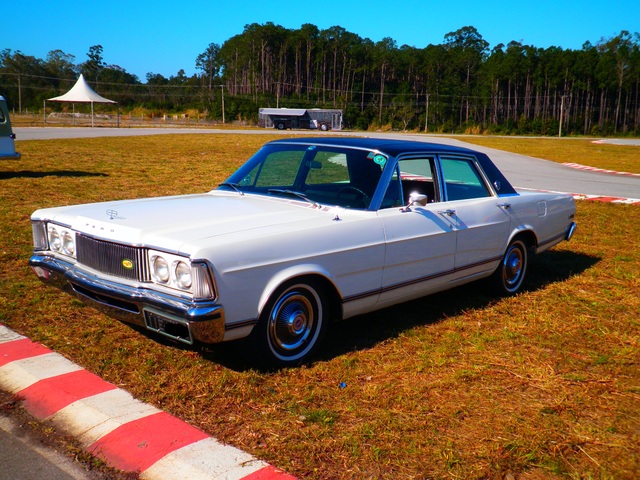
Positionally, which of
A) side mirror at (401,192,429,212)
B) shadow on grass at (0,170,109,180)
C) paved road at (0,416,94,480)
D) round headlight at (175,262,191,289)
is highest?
side mirror at (401,192,429,212)

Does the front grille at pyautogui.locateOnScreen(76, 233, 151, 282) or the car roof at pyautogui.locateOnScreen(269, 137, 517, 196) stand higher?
the car roof at pyautogui.locateOnScreen(269, 137, 517, 196)

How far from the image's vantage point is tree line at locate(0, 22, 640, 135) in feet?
275

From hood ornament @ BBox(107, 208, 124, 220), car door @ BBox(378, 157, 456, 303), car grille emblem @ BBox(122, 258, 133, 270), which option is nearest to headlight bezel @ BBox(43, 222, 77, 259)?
hood ornament @ BBox(107, 208, 124, 220)

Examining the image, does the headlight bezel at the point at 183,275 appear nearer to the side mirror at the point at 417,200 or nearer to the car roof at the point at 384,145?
the side mirror at the point at 417,200

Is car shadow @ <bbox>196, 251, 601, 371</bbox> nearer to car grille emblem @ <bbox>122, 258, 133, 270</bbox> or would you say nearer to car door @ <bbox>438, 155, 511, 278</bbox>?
car door @ <bbox>438, 155, 511, 278</bbox>

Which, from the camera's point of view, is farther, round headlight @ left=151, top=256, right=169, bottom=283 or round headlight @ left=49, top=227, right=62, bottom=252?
round headlight @ left=49, top=227, right=62, bottom=252

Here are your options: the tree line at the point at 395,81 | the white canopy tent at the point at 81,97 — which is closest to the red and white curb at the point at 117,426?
the white canopy tent at the point at 81,97

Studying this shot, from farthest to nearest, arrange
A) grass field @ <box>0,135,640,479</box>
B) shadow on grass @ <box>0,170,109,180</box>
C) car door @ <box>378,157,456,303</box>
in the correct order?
shadow on grass @ <box>0,170,109,180</box>
car door @ <box>378,157,456,303</box>
grass field @ <box>0,135,640,479</box>

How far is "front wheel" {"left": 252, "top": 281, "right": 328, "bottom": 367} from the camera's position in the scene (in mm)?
3899

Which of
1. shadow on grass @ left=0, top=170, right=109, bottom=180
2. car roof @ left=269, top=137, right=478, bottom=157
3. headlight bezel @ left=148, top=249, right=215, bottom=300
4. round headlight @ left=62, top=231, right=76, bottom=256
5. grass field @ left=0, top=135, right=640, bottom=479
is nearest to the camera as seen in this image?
grass field @ left=0, top=135, right=640, bottom=479

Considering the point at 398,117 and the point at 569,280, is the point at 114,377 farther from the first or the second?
the point at 398,117

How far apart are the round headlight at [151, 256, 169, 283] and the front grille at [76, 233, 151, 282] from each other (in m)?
0.07

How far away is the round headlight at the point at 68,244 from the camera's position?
14.3 ft

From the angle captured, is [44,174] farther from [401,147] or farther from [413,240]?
[413,240]
